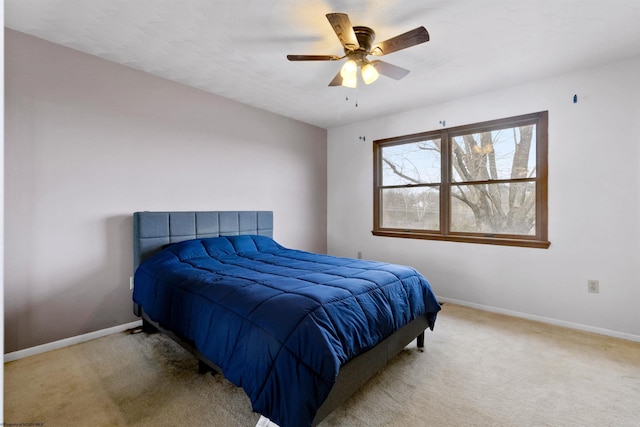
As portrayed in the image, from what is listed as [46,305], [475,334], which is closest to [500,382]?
[475,334]

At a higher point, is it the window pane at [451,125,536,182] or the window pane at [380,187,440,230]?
the window pane at [451,125,536,182]

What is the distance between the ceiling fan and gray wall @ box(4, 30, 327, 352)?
5.67 feet

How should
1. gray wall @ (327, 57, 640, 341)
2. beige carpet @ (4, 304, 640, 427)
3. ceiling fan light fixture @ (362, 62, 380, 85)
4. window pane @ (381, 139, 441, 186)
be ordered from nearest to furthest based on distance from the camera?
beige carpet @ (4, 304, 640, 427) < ceiling fan light fixture @ (362, 62, 380, 85) < gray wall @ (327, 57, 640, 341) < window pane @ (381, 139, 441, 186)

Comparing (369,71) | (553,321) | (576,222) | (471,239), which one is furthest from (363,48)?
(553,321)

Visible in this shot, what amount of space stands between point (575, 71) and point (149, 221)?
14.4 ft

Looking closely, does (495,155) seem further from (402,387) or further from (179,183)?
(179,183)

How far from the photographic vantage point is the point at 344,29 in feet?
6.69

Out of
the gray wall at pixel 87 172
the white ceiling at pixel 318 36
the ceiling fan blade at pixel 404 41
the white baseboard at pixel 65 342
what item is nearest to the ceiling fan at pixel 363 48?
the ceiling fan blade at pixel 404 41

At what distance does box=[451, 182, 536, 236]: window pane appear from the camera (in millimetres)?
3410

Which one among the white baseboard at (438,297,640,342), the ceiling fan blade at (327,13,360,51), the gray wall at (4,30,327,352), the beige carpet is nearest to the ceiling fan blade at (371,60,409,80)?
the ceiling fan blade at (327,13,360,51)

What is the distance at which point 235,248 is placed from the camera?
11.0 ft

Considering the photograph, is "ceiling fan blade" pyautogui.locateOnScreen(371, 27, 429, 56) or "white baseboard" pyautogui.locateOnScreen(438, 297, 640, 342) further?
"white baseboard" pyautogui.locateOnScreen(438, 297, 640, 342)

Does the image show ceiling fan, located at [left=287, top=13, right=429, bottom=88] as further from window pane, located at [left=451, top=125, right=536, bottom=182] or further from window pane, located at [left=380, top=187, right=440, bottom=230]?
window pane, located at [left=380, top=187, right=440, bottom=230]

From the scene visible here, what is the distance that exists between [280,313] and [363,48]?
196cm
